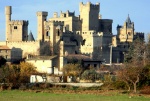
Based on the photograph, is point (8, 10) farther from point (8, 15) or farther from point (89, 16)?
point (89, 16)

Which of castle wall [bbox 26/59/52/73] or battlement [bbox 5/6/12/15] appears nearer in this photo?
castle wall [bbox 26/59/52/73]

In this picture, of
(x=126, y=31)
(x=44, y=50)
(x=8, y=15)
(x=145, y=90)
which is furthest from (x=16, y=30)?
(x=145, y=90)

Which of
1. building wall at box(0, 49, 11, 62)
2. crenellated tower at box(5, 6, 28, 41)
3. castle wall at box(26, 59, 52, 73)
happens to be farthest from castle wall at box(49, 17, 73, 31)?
castle wall at box(26, 59, 52, 73)

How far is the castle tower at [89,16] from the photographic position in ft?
311

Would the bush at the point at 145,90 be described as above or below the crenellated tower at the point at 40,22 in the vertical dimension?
below

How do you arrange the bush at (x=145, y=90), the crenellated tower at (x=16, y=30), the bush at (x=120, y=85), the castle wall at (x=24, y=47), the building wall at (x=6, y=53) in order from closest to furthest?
the bush at (x=145, y=90) → the bush at (x=120, y=85) → the building wall at (x=6, y=53) → the castle wall at (x=24, y=47) → the crenellated tower at (x=16, y=30)

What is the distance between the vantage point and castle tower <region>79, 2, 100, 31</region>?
3738 inches

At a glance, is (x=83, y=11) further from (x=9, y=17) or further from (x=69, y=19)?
(x=9, y=17)

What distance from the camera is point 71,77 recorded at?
159 ft

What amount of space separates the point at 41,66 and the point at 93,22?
32.9 metres

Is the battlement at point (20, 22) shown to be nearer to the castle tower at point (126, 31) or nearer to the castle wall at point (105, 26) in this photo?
the castle wall at point (105, 26)

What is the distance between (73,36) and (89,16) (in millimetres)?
5396

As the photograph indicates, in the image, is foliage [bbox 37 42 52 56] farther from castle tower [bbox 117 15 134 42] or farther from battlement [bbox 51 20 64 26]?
castle tower [bbox 117 15 134 42]

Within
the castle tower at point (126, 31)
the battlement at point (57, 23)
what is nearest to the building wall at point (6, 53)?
the battlement at point (57, 23)
